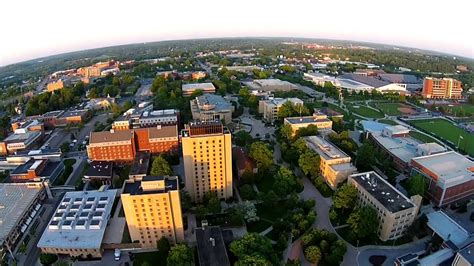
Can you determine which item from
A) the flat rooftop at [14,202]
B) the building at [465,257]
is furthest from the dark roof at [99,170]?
the building at [465,257]

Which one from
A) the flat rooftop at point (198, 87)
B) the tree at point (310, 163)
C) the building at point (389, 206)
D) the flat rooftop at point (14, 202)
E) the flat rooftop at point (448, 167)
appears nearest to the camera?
the building at point (389, 206)

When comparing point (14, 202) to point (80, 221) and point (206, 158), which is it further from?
point (206, 158)

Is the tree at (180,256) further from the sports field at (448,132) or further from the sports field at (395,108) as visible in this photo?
the sports field at (395,108)

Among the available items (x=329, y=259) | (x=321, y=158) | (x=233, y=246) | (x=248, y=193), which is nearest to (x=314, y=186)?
(x=321, y=158)

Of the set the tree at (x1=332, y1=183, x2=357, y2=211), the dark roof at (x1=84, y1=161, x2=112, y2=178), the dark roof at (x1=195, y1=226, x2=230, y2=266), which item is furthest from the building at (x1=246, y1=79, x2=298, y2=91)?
the dark roof at (x1=195, y1=226, x2=230, y2=266)

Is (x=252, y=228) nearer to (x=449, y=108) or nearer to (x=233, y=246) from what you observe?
(x=233, y=246)
